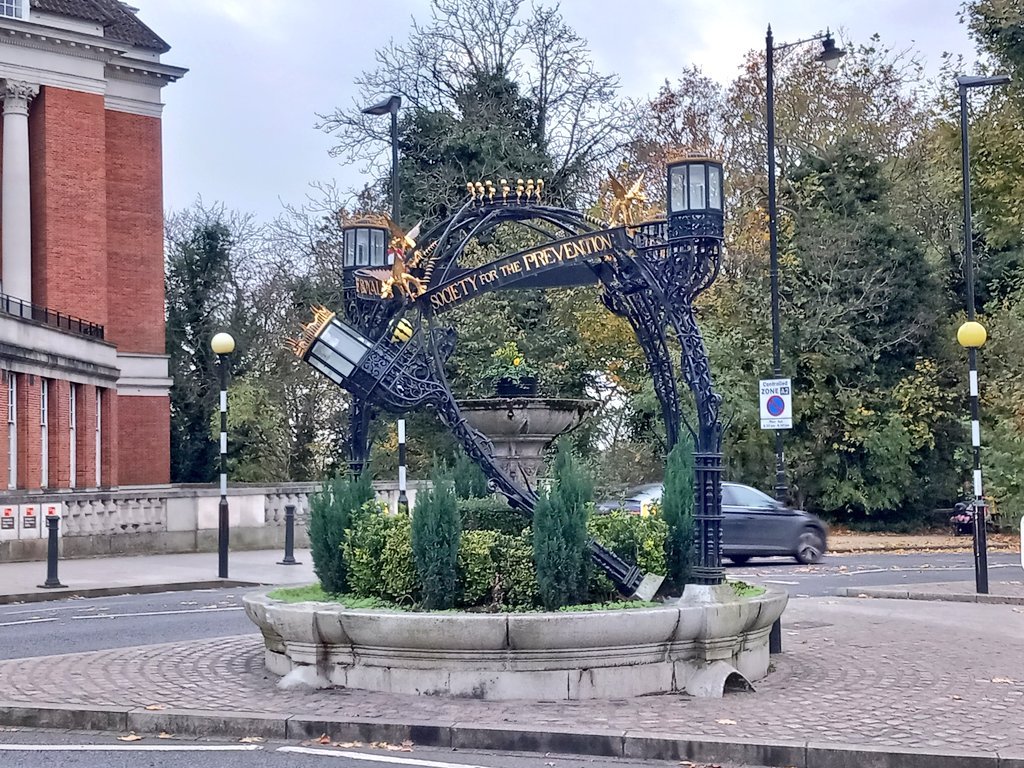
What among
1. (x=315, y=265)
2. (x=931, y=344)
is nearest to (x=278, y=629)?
(x=931, y=344)

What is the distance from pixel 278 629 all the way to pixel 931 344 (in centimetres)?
3002

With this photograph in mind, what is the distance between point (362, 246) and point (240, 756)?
222 inches

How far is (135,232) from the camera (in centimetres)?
4341

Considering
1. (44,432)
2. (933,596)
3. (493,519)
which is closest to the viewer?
(493,519)

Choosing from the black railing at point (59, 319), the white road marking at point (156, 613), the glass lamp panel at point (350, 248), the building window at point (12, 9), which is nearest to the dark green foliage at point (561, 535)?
the glass lamp panel at point (350, 248)

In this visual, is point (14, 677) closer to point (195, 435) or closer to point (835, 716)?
point (835, 716)

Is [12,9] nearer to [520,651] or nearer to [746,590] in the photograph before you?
[746,590]

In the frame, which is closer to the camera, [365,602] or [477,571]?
[477,571]

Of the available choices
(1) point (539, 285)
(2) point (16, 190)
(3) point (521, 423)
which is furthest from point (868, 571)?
(2) point (16, 190)

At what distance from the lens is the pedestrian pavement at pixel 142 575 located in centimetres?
1891

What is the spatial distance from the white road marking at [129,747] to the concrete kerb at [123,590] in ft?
34.4

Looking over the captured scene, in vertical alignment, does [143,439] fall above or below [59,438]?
below

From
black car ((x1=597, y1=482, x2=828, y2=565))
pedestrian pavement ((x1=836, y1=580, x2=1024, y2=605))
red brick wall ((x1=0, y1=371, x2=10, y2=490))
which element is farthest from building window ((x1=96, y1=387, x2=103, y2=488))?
pedestrian pavement ((x1=836, y1=580, x2=1024, y2=605))

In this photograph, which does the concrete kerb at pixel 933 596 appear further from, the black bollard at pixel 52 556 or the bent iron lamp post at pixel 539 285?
the black bollard at pixel 52 556
